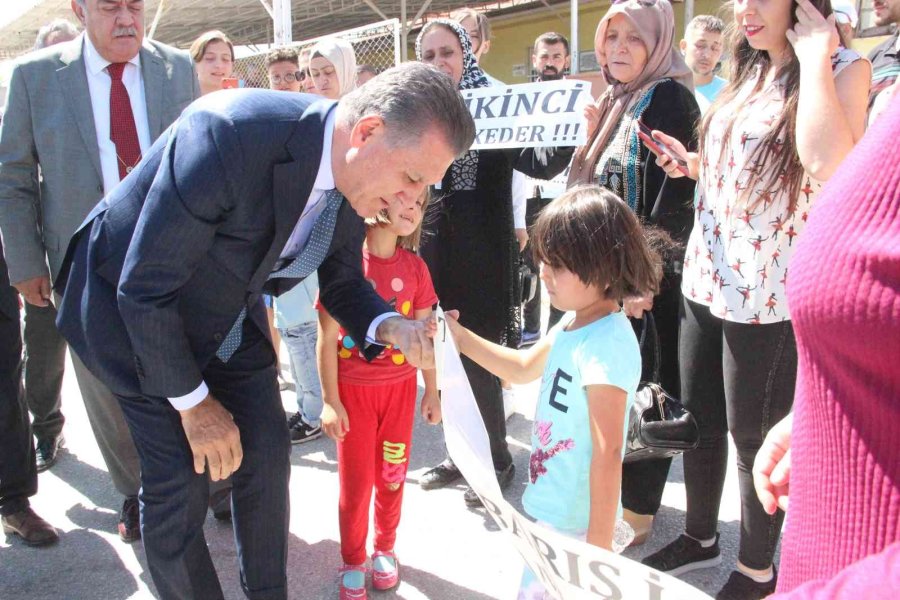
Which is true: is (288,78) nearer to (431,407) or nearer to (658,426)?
(431,407)

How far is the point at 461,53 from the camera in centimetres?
314

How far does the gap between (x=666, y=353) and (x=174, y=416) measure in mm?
1690

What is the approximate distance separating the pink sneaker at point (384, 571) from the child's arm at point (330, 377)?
1.62ft

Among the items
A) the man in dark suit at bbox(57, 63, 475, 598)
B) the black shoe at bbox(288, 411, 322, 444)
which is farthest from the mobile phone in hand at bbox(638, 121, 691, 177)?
the black shoe at bbox(288, 411, 322, 444)

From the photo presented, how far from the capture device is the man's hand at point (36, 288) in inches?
110

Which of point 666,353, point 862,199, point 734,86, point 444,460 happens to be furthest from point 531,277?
point 862,199

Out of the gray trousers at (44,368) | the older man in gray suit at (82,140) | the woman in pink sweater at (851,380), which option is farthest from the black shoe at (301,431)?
the woman in pink sweater at (851,380)

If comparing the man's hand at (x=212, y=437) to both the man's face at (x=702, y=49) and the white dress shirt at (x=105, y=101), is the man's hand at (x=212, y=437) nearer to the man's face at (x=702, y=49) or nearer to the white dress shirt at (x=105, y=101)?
the white dress shirt at (x=105, y=101)

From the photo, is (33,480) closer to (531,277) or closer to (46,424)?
(46,424)

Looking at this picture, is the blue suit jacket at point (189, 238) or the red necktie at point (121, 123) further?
the red necktie at point (121, 123)

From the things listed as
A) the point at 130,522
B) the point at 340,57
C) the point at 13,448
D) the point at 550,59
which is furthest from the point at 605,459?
the point at 550,59

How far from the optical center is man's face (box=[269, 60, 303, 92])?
17.4 feet

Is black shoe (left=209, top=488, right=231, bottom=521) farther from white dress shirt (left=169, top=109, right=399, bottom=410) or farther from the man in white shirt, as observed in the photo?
the man in white shirt

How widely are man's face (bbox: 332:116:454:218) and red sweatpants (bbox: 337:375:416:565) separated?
2.83ft
